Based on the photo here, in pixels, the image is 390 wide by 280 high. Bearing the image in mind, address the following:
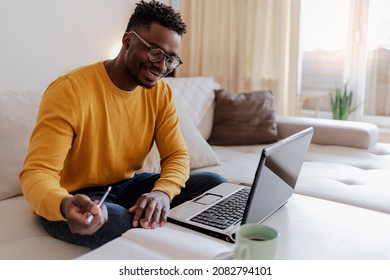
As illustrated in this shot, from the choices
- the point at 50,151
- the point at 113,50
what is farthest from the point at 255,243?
the point at 113,50

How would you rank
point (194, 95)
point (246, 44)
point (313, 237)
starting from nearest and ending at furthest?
1. point (313, 237)
2. point (194, 95)
3. point (246, 44)

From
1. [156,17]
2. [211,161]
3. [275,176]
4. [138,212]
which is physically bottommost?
[211,161]

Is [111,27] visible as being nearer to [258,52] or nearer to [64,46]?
[64,46]

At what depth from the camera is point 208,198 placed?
3.66 ft

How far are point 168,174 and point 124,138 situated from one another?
19 cm

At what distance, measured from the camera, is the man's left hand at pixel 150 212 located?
0.92 metres

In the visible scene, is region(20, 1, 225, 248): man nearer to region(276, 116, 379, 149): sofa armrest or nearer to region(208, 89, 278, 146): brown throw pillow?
region(208, 89, 278, 146): brown throw pillow

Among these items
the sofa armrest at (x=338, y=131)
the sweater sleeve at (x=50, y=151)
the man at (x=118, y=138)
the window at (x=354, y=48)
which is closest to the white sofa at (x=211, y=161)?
the sofa armrest at (x=338, y=131)

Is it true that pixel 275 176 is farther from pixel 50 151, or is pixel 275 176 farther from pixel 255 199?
pixel 50 151

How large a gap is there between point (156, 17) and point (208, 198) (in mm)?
568

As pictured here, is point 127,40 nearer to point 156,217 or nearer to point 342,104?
point 156,217

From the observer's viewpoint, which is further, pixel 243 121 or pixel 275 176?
pixel 243 121

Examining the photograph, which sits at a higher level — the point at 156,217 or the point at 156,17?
the point at 156,17

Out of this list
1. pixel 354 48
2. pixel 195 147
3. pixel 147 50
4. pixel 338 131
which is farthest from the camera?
pixel 354 48
